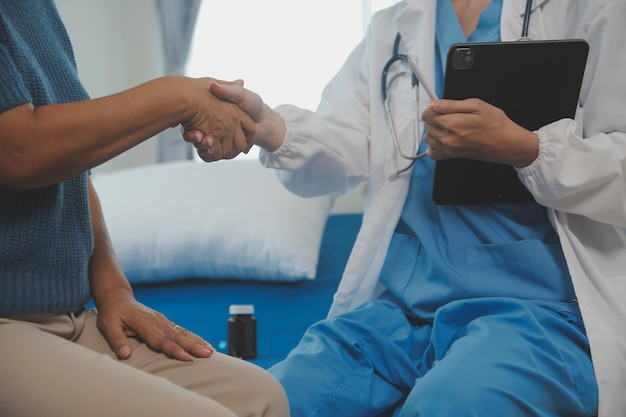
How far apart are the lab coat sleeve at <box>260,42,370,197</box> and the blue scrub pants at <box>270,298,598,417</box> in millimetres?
315

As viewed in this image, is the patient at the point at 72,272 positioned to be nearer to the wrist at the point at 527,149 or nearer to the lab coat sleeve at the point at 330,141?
the lab coat sleeve at the point at 330,141

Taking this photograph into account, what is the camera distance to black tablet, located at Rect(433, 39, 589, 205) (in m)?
1.26

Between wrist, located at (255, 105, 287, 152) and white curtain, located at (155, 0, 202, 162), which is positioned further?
white curtain, located at (155, 0, 202, 162)

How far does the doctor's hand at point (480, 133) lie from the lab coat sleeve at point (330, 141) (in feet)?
1.03

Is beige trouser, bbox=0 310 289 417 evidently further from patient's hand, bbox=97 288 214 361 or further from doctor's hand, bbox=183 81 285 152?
doctor's hand, bbox=183 81 285 152

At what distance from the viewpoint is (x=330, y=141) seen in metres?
1.54

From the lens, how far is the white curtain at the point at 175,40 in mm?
3434

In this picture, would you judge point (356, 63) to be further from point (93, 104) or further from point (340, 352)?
point (93, 104)

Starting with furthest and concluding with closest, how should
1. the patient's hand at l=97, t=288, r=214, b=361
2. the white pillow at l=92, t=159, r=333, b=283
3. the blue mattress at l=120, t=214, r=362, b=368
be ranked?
the white pillow at l=92, t=159, r=333, b=283 < the blue mattress at l=120, t=214, r=362, b=368 < the patient's hand at l=97, t=288, r=214, b=361

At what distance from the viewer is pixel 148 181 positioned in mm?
2457

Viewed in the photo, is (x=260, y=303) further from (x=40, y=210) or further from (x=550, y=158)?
(x=40, y=210)

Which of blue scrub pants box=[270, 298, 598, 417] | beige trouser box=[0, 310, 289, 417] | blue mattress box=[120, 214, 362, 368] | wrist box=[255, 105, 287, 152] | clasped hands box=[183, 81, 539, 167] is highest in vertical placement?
clasped hands box=[183, 81, 539, 167]

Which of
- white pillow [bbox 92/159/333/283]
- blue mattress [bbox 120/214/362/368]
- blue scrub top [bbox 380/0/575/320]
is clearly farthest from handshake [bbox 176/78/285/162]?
white pillow [bbox 92/159/333/283]

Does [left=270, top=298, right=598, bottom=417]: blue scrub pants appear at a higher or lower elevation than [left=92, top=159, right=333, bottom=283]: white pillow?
higher
